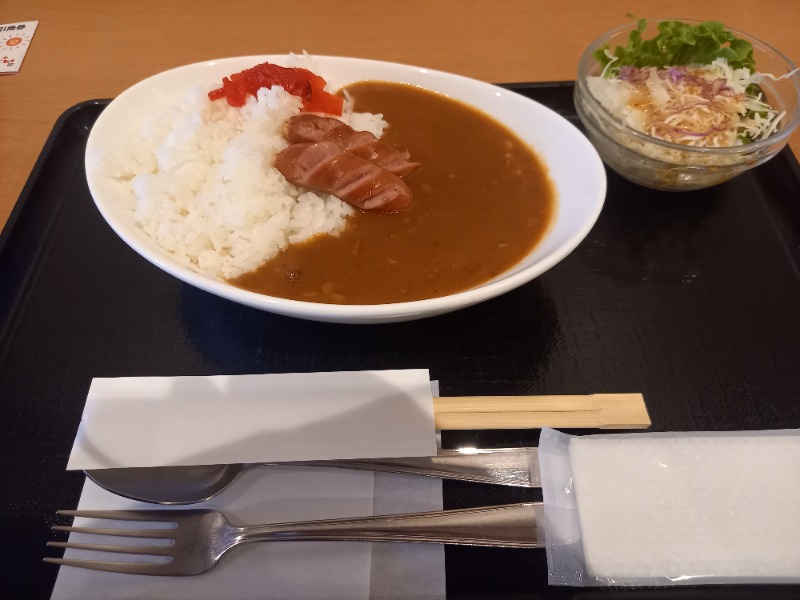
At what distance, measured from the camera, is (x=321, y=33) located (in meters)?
2.83

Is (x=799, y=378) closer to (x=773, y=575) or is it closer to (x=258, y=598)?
(x=773, y=575)

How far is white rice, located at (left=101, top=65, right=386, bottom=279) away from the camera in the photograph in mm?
1555

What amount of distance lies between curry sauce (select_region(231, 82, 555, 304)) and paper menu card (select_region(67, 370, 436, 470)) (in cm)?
27

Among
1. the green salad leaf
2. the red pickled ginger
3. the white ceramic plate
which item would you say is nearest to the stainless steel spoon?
the white ceramic plate

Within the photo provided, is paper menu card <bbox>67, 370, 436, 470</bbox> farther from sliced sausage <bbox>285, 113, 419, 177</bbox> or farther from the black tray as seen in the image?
sliced sausage <bbox>285, 113, 419, 177</bbox>

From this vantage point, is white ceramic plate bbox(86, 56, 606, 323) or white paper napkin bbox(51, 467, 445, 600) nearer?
white paper napkin bbox(51, 467, 445, 600)

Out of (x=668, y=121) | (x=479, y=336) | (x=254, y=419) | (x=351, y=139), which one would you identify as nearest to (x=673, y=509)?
(x=479, y=336)

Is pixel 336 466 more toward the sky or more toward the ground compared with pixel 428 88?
more toward the ground

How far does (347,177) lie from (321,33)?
64.1 inches

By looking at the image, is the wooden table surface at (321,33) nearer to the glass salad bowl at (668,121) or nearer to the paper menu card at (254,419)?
the glass salad bowl at (668,121)

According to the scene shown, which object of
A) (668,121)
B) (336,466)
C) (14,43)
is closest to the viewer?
(336,466)

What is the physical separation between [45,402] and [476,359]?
4.17ft

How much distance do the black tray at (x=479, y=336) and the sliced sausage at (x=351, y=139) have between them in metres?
0.59

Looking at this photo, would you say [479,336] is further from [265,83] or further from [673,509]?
[265,83]
